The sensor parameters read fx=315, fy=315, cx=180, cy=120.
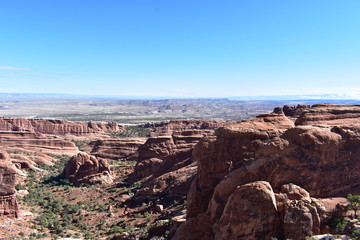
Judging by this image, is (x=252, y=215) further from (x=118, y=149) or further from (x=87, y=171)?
(x=118, y=149)

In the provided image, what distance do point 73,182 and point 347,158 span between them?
4588 centimetres

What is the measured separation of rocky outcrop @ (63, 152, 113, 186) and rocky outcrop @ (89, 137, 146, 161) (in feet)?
79.7

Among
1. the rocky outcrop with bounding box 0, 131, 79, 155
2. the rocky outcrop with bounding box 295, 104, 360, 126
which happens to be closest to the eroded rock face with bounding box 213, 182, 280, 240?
the rocky outcrop with bounding box 295, 104, 360, 126

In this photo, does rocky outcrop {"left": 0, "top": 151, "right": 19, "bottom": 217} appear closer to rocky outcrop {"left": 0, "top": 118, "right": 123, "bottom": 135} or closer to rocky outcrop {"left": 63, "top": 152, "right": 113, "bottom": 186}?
rocky outcrop {"left": 63, "top": 152, "right": 113, "bottom": 186}

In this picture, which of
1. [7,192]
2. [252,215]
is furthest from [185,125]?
[252,215]

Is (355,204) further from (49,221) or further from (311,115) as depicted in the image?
(49,221)

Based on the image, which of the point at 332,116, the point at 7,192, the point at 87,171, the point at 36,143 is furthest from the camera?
the point at 36,143

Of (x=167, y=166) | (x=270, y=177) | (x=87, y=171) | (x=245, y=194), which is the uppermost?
(x=270, y=177)

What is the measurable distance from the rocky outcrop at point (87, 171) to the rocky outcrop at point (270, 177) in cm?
3612

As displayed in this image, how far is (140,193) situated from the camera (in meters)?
41.0

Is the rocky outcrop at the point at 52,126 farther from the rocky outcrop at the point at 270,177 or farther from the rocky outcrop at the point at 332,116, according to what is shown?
the rocky outcrop at the point at 332,116

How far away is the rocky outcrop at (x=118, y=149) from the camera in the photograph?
82.9 metres

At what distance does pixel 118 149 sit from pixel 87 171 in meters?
30.0

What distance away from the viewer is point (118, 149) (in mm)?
85000
